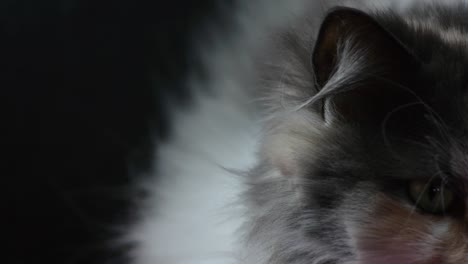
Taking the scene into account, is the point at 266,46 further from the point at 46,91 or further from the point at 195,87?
the point at 46,91

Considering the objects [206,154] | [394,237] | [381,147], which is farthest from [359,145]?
[206,154]

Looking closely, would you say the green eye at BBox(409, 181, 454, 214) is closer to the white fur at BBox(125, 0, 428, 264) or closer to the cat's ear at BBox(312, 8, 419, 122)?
the cat's ear at BBox(312, 8, 419, 122)

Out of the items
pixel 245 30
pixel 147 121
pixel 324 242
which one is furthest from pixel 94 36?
pixel 324 242

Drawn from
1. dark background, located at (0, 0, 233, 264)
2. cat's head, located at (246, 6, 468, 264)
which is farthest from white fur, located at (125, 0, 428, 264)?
cat's head, located at (246, 6, 468, 264)

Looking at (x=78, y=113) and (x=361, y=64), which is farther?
(x=78, y=113)

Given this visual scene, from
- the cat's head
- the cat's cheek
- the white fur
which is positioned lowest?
the cat's cheek

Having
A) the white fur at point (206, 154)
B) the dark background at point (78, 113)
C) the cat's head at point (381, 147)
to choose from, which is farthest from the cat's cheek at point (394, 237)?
the dark background at point (78, 113)

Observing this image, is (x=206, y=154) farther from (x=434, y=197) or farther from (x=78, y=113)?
(x=434, y=197)

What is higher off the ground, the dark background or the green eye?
the dark background
